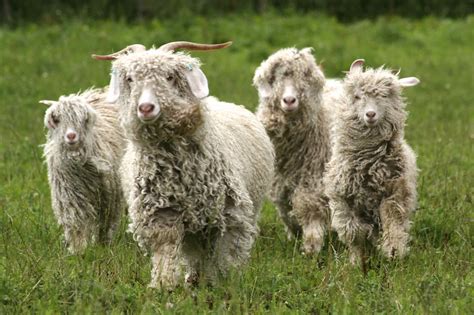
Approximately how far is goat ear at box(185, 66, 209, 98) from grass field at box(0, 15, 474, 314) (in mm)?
1212

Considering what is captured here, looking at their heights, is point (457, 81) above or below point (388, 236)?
below

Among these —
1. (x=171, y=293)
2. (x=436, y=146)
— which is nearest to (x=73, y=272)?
(x=171, y=293)

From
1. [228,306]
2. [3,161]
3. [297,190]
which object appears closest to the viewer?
[228,306]

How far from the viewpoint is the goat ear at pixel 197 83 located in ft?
22.7

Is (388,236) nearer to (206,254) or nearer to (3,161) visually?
(206,254)

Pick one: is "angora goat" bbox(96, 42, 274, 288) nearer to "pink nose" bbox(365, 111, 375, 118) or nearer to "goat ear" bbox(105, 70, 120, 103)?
"goat ear" bbox(105, 70, 120, 103)

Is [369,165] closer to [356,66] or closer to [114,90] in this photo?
[356,66]

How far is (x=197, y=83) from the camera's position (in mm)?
6945

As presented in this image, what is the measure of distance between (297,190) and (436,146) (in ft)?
11.9

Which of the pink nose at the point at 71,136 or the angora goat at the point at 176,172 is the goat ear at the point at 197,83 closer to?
the angora goat at the point at 176,172

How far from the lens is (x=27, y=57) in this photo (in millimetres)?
19859

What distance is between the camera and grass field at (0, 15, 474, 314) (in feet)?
20.7

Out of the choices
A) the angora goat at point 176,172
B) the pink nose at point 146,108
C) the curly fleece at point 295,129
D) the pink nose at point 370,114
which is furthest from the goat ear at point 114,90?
the curly fleece at point 295,129

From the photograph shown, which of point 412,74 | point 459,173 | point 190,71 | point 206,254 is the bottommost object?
point 412,74
